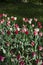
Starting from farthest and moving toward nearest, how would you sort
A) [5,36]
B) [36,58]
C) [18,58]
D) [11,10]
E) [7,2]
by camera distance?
[7,2]
[11,10]
[5,36]
[36,58]
[18,58]

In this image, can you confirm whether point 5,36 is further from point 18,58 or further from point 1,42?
point 18,58

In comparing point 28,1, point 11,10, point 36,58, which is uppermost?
point 36,58

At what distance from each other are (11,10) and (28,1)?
3904 millimetres

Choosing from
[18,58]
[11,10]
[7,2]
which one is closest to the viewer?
[18,58]

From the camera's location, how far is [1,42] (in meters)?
5.80

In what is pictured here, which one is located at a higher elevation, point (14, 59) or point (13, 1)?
point (14, 59)

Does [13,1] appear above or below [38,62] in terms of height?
below

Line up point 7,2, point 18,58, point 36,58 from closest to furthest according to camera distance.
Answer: point 18,58 → point 36,58 → point 7,2

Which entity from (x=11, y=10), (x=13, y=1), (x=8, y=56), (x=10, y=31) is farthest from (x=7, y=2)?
(x=8, y=56)

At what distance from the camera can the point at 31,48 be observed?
5859 millimetres

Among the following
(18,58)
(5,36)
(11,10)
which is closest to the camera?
(18,58)

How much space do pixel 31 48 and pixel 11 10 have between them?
24.0 feet

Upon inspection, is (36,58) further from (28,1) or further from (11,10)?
(28,1)

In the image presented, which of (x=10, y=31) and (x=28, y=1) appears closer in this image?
(x=10, y=31)
